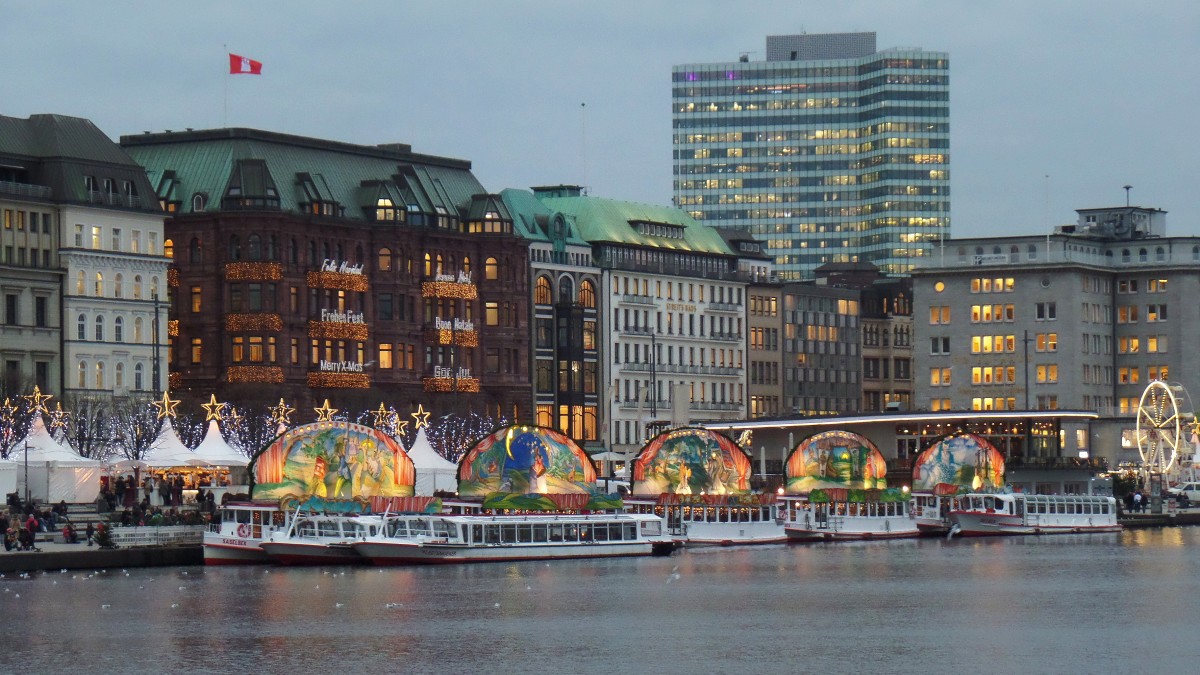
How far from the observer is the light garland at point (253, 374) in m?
182

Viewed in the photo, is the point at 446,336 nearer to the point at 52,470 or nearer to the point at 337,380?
the point at 337,380

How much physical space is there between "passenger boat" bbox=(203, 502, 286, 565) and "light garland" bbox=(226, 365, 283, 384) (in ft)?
197

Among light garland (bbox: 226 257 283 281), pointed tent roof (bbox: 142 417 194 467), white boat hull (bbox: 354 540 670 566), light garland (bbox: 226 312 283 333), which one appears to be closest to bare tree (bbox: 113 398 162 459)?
pointed tent roof (bbox: 142 417 194 467)

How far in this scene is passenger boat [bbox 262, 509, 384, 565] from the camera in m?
121

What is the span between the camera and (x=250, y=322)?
600 ft

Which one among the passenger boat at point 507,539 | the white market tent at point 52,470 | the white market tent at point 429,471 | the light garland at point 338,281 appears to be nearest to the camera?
the passenger boat at point 507,539

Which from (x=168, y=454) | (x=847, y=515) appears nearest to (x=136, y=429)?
(x=168, y=454)

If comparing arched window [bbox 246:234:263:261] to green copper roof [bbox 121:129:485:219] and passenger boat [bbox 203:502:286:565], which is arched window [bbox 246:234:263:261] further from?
passenger boat [bbox 203:502:286:565]

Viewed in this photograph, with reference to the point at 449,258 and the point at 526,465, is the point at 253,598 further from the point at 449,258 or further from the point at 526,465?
the point at 449,258

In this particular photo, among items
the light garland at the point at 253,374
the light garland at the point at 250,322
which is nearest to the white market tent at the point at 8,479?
the light garland at the point at 253,374

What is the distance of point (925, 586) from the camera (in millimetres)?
109562

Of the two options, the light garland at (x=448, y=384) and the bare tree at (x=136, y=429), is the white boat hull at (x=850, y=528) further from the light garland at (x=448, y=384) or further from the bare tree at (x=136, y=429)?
the light garland at (x=448, y=384)

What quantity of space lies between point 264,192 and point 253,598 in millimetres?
85190

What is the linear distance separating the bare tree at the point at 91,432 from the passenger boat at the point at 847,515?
3427 cm
